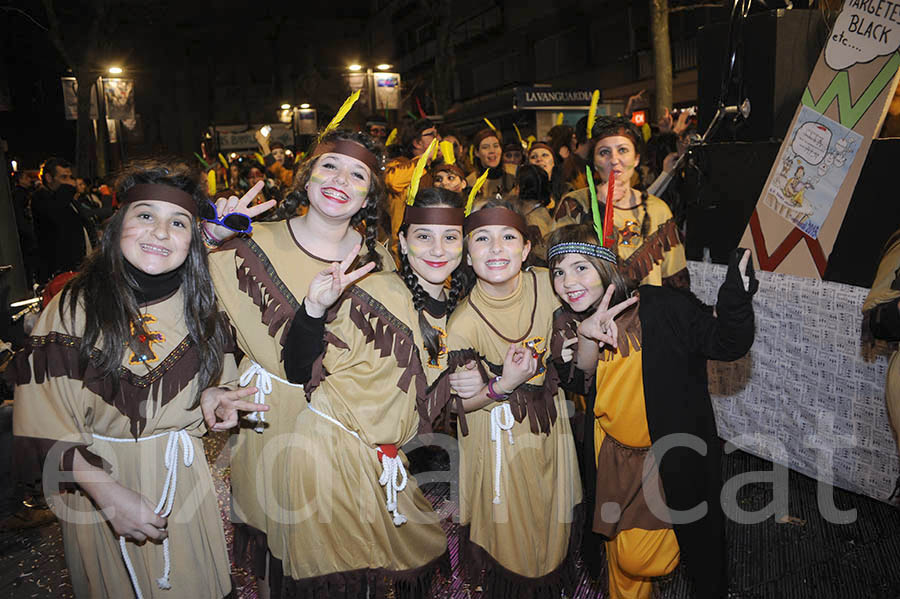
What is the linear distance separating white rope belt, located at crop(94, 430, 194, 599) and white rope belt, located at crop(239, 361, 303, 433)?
370mm

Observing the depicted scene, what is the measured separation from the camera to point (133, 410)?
6.43 feet

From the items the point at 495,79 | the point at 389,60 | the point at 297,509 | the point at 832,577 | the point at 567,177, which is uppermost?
the point at 389,60

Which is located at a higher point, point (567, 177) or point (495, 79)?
point (495, 79)

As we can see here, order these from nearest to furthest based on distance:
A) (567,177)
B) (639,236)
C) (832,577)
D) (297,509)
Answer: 1. (297,509)
2. (832,577)
3. (639,236)
4. (567,177)

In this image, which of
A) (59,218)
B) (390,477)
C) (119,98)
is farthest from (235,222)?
(119,98)

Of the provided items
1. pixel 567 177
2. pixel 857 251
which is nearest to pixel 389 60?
pixel 567 177

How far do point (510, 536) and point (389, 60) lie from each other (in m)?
38.6

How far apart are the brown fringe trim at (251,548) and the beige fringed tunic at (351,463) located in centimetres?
23

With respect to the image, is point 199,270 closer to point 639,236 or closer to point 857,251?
point 639,236

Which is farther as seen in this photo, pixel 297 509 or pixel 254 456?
pixel 254 456

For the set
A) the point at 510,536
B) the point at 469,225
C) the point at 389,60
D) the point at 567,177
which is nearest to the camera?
the point at 510,536

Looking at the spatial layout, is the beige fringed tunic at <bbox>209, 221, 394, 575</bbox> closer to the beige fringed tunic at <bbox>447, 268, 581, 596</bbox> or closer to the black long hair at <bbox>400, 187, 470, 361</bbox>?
the black long hair at <bbox>400, 187, 470, 361</bbox>

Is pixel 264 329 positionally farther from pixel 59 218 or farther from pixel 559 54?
pixel 559 54

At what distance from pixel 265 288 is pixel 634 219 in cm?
231
